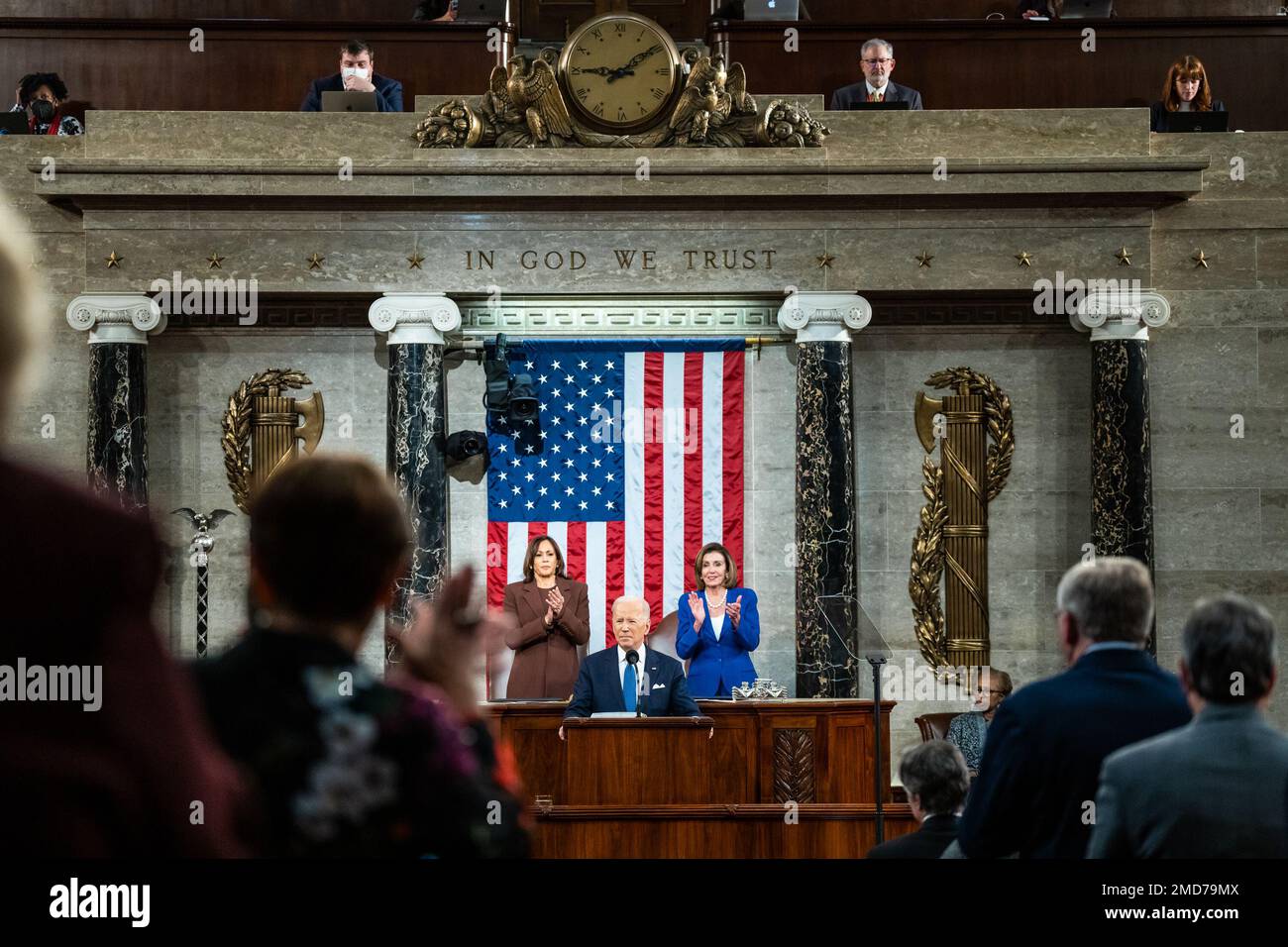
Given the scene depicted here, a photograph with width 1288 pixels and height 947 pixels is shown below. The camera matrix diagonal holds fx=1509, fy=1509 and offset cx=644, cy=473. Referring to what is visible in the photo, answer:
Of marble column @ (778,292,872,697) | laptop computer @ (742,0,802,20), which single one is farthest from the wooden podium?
laptop computer @ (742,0,802,20)

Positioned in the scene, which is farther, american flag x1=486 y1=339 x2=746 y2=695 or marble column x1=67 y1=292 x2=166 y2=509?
american flag x1=486 y1=339 x2=746 y2=695

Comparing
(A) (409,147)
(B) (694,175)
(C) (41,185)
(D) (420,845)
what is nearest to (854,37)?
(B) (694,175)

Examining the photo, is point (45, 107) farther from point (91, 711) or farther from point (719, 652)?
point (91, 711)

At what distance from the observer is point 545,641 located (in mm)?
11641

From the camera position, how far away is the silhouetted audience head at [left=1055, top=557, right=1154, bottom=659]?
3260 millimetres

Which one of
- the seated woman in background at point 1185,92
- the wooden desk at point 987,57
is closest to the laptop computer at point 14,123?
the wooden desk at point 987,57

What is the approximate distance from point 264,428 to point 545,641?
3.08 meters

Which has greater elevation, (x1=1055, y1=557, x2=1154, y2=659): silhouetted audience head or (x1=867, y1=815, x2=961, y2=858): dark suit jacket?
(x1=1055, y1=557, x2=1154, y2=659): silhouetted audience head

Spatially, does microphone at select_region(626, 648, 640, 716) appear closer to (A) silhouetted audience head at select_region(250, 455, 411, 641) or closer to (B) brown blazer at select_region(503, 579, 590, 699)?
(B) brown blazer at select_region(503, 579, 590, 699)

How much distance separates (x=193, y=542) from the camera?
12211 millimetres

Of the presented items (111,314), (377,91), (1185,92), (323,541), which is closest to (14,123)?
(111,314)

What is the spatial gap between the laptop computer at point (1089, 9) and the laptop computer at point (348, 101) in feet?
19.4

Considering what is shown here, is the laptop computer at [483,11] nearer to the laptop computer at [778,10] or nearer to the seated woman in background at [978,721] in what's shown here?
the laptop computer at [778,10]

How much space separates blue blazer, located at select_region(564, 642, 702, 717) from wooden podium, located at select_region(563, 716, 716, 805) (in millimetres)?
160
